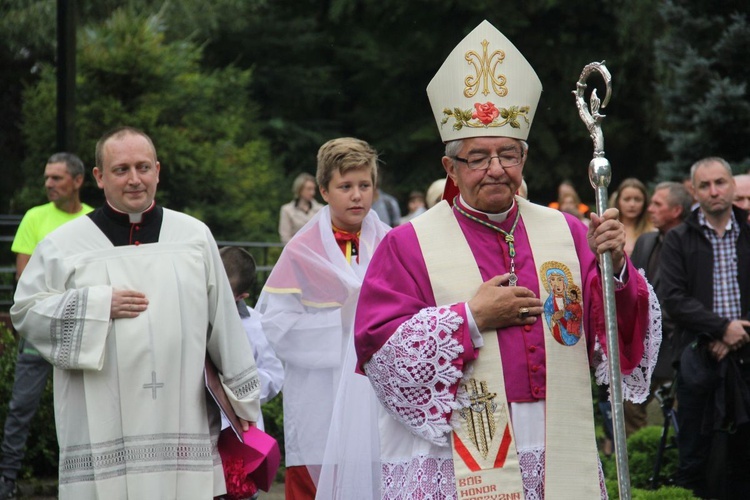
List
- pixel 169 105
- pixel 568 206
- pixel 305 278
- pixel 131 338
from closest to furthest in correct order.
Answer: pixel 131 338
pixel 305 278
pixel 568 206
pixel 169 105

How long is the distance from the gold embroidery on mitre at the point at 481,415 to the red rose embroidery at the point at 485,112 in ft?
3.32

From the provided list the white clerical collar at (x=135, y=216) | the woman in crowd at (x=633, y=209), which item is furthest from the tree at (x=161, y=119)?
the white clerical collar at (x=135, y=216)

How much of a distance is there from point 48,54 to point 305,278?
21094mm

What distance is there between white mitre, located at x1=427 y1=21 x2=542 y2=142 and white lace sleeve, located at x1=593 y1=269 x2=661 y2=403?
81cm

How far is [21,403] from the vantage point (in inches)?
339

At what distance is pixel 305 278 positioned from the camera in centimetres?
681

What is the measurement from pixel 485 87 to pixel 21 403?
194 inches

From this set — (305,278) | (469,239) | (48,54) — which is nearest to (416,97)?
(48,54)

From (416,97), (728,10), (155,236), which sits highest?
(416,97)

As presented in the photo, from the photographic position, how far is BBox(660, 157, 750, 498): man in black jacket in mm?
8125

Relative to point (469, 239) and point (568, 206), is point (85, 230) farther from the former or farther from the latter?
point (568, 206)

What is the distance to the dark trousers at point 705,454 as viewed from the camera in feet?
27.2

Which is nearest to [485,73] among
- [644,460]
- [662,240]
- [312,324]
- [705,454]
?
[312,324]

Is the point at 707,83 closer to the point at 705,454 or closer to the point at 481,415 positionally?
the point at 705,454
